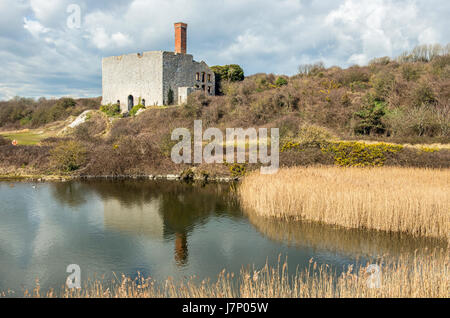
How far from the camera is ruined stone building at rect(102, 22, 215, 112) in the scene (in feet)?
115

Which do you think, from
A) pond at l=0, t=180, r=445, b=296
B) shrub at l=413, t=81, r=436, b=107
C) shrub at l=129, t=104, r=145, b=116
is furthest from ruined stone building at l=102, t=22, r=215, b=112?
pond at l=0, t=180, r=445, b=296

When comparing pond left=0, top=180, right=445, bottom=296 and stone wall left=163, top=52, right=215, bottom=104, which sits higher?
stone wall left=163, top=52, right=215, bottom=104

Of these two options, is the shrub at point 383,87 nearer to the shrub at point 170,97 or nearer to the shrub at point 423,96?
the shrub at point 423,96

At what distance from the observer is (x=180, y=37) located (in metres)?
36.2

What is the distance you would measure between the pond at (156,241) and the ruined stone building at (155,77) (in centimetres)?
2272

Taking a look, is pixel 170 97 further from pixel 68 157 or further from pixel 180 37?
pixel 68 157

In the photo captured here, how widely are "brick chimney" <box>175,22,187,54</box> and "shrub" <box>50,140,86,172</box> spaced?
18.5m

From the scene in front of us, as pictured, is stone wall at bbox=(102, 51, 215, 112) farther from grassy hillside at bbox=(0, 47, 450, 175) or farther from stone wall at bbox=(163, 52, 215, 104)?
grassy hillside at bbox=(0, 47, 450, 175)

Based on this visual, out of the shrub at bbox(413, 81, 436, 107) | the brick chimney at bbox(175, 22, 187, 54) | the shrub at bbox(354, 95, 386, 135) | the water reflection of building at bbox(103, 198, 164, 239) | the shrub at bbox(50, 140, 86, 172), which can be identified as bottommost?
the water reflection of building at bbox(103, 198, 164, 239)

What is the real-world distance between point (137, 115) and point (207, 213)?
76.0 ft

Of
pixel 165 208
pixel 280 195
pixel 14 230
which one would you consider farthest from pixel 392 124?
pixel 14 230

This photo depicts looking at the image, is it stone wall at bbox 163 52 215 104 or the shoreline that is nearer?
the shoreline

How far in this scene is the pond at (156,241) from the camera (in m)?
Answer: 7.37

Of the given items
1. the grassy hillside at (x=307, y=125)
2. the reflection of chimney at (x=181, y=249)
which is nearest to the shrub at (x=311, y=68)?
the grassy hillside at (x=307, y=125)
